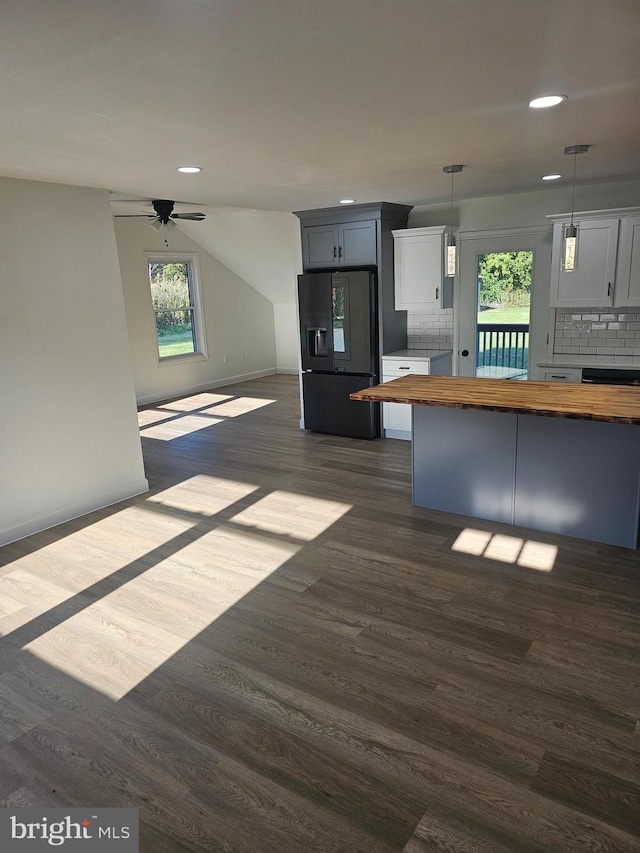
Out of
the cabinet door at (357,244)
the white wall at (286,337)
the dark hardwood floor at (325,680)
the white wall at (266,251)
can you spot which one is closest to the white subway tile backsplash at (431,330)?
the cabinet door at (357,244)

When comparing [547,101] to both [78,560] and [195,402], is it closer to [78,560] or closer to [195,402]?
[78,560]

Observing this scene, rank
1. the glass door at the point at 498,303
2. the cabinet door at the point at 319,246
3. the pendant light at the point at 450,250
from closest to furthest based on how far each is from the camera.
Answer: the pendant light at the point at 450,250, the glass door at the point at 498,303, the cabinet door at the point at 319,246

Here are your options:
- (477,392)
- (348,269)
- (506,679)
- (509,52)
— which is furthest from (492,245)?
(506,679)

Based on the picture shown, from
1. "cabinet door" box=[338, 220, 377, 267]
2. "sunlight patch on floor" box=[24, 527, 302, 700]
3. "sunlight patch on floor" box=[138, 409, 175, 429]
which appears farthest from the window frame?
"sunlight patch on floor" box=[24, 527, 302, 700]

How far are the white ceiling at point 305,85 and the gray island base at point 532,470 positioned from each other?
1.66 m

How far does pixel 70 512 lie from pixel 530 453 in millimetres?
3326

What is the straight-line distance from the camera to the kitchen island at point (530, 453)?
3.53 m

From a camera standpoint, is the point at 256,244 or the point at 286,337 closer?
the point at 256,244

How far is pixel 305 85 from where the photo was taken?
7.08 ft

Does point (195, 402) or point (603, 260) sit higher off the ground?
point (603, 260)

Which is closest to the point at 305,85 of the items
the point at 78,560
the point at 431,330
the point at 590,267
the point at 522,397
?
the point at 522,397

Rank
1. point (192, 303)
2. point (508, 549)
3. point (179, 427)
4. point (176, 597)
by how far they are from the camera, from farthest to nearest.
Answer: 1. point (192, 303)
2. point (179, 427)
3. point (508, 549)
4. point (176, 597)

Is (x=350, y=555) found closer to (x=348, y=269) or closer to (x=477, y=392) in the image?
(x=477, y=392)

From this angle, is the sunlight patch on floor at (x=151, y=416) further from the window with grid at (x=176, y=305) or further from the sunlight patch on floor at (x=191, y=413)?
the window with grid at (x=176, y=305)
